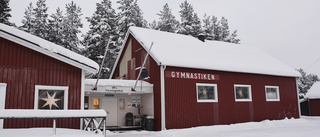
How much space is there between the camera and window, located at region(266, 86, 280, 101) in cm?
1921

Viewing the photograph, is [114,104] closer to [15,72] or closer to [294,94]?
[15,72]

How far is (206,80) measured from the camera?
16.4 meters

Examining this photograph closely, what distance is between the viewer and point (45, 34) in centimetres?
3269

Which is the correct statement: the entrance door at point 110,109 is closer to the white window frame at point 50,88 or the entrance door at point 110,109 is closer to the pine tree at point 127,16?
the white window frame at point 50,88

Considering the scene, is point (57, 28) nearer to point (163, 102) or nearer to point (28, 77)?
point (163, 102)

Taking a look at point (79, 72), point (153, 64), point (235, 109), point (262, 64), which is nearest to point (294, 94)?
point (262, 64)

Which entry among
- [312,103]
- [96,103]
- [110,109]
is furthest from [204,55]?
[312,103]

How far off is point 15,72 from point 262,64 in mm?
16180

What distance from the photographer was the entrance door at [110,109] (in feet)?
52.1

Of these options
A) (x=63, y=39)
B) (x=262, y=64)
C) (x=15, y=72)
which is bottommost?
(x=15, y=72)

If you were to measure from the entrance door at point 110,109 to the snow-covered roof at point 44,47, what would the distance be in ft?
16.0

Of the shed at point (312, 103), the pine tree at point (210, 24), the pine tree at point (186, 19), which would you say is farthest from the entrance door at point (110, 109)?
the pine tree at point (210, 24)

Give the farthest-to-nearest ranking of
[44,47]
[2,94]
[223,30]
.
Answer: [223,30] < [44,47] < [2,94]

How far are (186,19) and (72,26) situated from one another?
1635 cm
